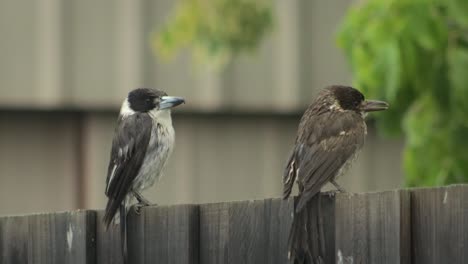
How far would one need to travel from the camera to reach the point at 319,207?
14.6ft

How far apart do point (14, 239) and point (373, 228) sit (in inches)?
59.3

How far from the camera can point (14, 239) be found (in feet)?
16.4

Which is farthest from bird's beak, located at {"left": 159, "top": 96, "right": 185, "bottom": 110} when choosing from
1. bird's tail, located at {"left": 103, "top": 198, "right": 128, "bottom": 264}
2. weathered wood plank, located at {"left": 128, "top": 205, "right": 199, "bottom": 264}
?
weathered wood plank, located at {"left": 128, "top": 205, "right": 199, "bottom": 264}

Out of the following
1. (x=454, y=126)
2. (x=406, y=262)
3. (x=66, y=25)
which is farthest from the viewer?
(x=66, y=25)

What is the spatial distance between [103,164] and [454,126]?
520 cm

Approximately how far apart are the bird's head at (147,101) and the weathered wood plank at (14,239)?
2.16 meters

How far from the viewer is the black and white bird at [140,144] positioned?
6.34m

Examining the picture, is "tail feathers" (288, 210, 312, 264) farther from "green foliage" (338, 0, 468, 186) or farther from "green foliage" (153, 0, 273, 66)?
"green foliage" (153, 0, 273, 66)

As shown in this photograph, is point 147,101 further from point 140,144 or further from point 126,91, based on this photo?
point 126,91

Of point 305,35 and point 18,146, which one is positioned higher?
point 305,35

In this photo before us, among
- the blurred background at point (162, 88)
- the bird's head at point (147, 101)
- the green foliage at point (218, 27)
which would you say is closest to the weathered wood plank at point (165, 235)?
the bird's head at point (147, 101)

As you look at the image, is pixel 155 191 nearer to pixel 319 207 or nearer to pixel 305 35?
pixel 305 35

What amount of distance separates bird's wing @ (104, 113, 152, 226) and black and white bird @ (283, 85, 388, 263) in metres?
0.86

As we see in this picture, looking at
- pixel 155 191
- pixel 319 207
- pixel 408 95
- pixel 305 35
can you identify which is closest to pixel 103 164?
pixel 155 191
